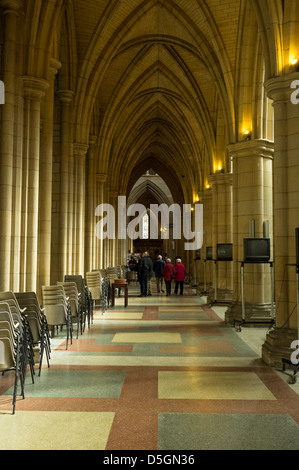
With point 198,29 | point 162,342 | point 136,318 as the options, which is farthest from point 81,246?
point 198,29

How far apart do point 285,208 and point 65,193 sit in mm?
7847

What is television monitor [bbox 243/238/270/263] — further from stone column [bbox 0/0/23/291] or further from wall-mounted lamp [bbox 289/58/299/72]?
stone column [bbox 0/0/23/291]

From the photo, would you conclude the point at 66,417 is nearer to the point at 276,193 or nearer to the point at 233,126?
the point at 276,193

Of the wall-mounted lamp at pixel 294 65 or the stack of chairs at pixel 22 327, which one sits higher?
the wall-mounted lamp at pixel 294 65

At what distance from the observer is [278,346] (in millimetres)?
6984

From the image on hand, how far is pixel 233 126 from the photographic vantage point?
12.3 metres

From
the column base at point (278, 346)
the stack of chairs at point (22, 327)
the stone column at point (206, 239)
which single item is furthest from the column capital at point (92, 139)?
the stack of chairs at point (22, 327)

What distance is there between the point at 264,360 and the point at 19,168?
18.5 ft

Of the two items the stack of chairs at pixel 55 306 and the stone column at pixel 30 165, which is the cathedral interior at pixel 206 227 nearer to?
the stone column at pixel 30 165

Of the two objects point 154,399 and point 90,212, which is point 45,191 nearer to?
point 154,399

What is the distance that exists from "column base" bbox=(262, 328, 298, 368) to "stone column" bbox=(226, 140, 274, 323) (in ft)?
11.5

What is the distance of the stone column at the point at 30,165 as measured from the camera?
28.9 ft

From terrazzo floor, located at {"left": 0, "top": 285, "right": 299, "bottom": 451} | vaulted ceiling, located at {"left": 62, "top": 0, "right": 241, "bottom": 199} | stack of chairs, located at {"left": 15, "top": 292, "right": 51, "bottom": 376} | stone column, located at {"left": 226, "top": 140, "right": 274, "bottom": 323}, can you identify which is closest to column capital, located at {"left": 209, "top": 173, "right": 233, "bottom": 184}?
vaulted ceiling, located at {"left": 62, "top": 0, "right": 241, "bottom": 199}

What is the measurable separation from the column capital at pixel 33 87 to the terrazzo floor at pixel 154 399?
4.87 meters
